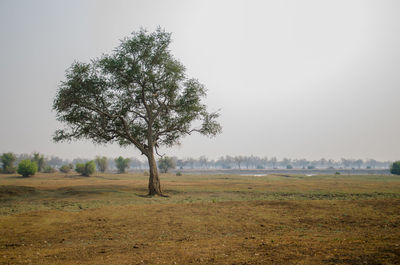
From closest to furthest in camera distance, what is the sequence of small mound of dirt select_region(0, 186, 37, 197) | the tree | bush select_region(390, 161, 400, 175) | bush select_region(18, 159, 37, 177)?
small mound of dirt select_region(0, 186, 37, 197), bush select_region(18, 159, 37, 177), bush select_region(390, 161, 400, 175), the tree

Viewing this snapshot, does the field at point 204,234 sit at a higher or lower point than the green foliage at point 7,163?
lower

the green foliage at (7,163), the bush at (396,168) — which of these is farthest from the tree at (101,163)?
the bush at (396,168)

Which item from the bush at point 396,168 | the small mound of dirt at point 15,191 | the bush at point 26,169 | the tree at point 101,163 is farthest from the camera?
the tree at point 101,163

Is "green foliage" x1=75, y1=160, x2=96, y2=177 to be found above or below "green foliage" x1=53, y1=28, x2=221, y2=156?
below

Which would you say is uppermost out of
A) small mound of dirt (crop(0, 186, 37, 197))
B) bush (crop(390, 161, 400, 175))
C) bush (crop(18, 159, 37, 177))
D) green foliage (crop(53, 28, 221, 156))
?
green foliage (crop(53, 28, 221, 156))

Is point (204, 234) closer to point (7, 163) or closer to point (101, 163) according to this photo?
point (7, 163)

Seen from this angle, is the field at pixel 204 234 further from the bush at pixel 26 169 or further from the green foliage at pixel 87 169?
the green foliage at pixel 87 169

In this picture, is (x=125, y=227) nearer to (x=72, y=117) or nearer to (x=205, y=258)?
(x=205, y=258)

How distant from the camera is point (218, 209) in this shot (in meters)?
18.2

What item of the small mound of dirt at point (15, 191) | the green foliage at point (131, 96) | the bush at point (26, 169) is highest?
the green foliage at point (131, 96)

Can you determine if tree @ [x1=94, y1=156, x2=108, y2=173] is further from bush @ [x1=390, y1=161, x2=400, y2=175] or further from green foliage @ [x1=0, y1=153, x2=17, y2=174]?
bush @ [x1=390, y1=161, x2=400, y2=175]

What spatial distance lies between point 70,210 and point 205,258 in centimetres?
1377

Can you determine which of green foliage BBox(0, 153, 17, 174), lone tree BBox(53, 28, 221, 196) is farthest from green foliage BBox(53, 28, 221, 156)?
green foliage BBox(0, 153, 17, 174)

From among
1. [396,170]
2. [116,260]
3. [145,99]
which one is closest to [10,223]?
[116,260]
